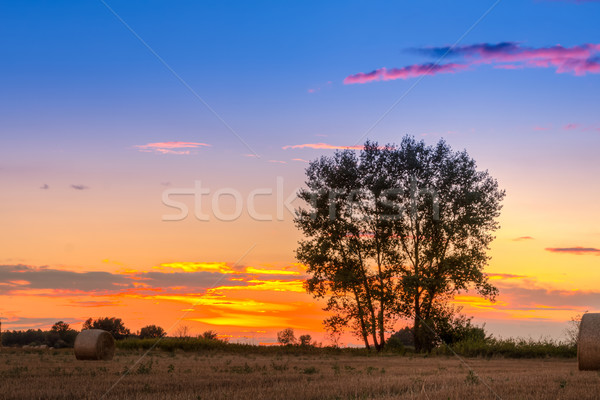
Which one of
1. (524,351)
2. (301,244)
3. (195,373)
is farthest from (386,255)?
(195,373)

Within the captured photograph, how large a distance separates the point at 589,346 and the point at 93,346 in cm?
2186

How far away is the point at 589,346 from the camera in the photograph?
2341cm

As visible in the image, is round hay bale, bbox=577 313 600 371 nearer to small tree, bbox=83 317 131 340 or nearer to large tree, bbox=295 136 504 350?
large tree, bbox=295 136 504 350

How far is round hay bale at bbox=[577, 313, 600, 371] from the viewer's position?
76.4 ft

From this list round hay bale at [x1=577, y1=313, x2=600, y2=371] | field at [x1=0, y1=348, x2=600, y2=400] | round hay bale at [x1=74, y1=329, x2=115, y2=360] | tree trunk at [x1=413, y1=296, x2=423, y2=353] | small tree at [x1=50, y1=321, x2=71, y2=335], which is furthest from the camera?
small tree at [x1=50, y1=321, x2=71, y2=335]

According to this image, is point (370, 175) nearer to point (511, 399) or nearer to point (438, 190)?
point (438, 190)

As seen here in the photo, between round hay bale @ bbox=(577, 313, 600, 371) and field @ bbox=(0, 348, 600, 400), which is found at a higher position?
round hay bale @ bbox=(577, 313, 600, 371)

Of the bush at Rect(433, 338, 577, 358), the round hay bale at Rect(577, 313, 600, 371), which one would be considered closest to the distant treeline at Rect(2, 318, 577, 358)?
the bush at Rect(433, 338, 577, 358)

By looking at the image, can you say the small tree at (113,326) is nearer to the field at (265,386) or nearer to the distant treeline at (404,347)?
the distant treeline at (404,347)

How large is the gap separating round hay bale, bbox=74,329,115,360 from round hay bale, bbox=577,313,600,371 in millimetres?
21298

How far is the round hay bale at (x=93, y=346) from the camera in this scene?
93.6ft

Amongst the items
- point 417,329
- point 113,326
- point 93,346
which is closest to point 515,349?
point 417,329

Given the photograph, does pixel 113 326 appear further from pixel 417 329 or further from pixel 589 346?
pixel 589 346

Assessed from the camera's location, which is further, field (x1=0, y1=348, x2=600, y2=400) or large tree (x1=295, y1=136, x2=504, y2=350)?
large tree (x1=295, y1=136, x2=504, y2=350)
